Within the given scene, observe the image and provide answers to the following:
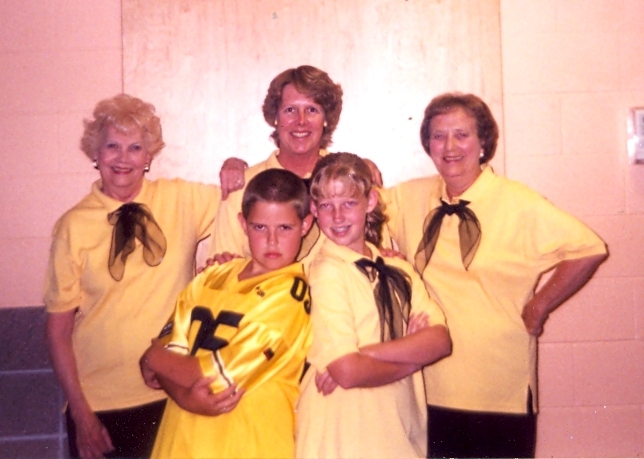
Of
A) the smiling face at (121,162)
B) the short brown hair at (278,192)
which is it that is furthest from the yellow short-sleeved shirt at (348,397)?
the smiling face at (121,162)

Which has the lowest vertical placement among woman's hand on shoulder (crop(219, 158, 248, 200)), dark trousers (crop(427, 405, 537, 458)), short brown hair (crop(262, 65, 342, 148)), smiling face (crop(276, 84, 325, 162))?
dark trousers (crop(427, 405, 537, 458))

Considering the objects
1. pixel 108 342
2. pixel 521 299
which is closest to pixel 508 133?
pixel 521 299

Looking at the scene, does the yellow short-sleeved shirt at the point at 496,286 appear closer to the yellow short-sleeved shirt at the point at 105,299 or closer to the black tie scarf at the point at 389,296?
the black tie scarf at the point at 389,296

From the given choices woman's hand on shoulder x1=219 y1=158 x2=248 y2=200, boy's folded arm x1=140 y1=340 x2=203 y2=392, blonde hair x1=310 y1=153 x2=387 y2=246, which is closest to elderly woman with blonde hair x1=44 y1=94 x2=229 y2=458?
woman's hand on shoulder x1=219 y1=158 x2=248 y2=200

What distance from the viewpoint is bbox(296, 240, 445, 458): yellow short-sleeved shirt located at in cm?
179

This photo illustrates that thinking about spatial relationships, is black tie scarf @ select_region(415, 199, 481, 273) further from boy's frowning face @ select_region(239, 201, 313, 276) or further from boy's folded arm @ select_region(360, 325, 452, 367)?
boy's frowning face @ select_region(239, 201, 313, 276)

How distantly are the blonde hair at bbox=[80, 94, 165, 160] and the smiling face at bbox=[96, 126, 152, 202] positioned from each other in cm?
2

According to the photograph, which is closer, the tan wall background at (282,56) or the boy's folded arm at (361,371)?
the boy's folded arm at (361,371)

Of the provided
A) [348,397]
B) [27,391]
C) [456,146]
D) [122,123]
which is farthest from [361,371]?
[27,391]

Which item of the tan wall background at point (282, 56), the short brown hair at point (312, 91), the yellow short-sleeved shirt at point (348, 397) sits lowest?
the yellow short-sleeved shirt at point (348, 397)

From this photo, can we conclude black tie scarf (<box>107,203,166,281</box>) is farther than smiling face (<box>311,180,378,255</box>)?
Yes

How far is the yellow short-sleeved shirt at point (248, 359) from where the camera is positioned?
5.85 feet

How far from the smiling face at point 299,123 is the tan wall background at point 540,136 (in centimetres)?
49

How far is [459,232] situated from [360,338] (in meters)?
0.57
